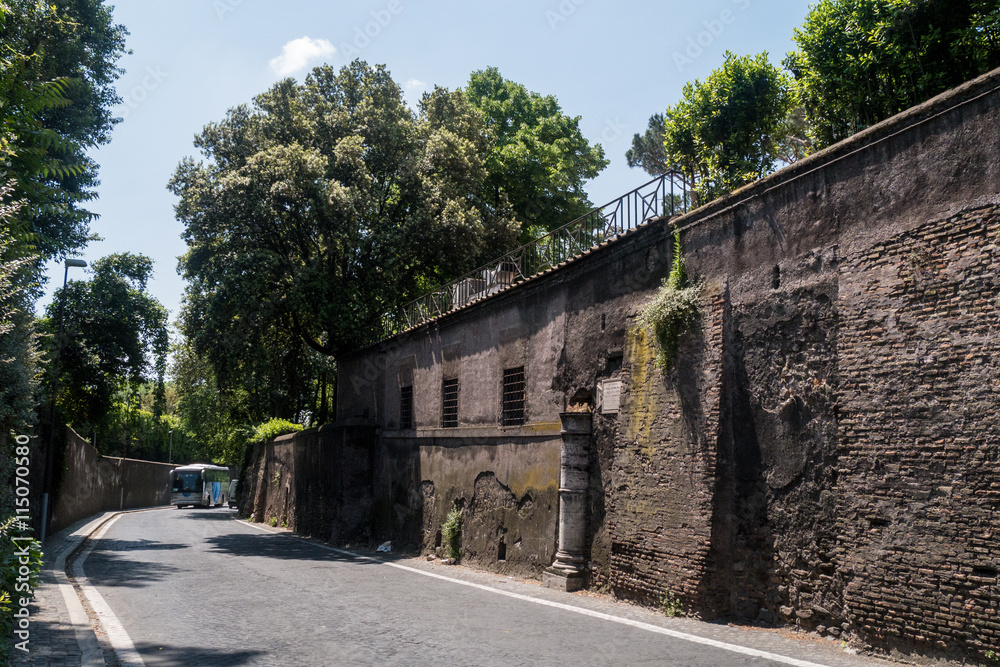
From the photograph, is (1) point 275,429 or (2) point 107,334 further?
(1) point 275,429

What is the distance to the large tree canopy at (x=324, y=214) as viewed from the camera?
74.8ft

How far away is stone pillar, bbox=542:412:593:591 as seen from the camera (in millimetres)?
12617

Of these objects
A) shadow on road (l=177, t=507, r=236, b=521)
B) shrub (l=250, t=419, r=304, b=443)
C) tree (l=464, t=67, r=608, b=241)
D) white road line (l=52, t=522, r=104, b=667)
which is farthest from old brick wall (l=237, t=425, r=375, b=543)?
tree (l=464, t=67, r=608, b=241)

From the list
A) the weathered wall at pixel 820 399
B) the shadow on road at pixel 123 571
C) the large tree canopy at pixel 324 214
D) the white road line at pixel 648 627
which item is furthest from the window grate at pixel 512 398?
the large tree canopy at pixel 324 214

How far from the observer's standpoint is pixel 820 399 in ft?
29.4

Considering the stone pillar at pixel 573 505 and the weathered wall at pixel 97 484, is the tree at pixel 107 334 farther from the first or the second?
the stone pillar at pixel 573 505

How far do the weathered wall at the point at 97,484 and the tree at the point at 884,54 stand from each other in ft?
76.4

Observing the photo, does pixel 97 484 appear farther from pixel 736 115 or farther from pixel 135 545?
pixel 736 115

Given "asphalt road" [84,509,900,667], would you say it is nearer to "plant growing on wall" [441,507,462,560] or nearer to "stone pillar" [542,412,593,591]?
"stone pillar" [542,412,593,591]

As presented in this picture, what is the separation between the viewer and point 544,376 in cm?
1489

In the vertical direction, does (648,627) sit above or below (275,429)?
below

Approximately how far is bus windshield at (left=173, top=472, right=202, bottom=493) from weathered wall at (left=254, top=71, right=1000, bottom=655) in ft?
147

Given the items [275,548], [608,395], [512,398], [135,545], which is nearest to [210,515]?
[135,545]

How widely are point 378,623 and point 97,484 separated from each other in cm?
3283
